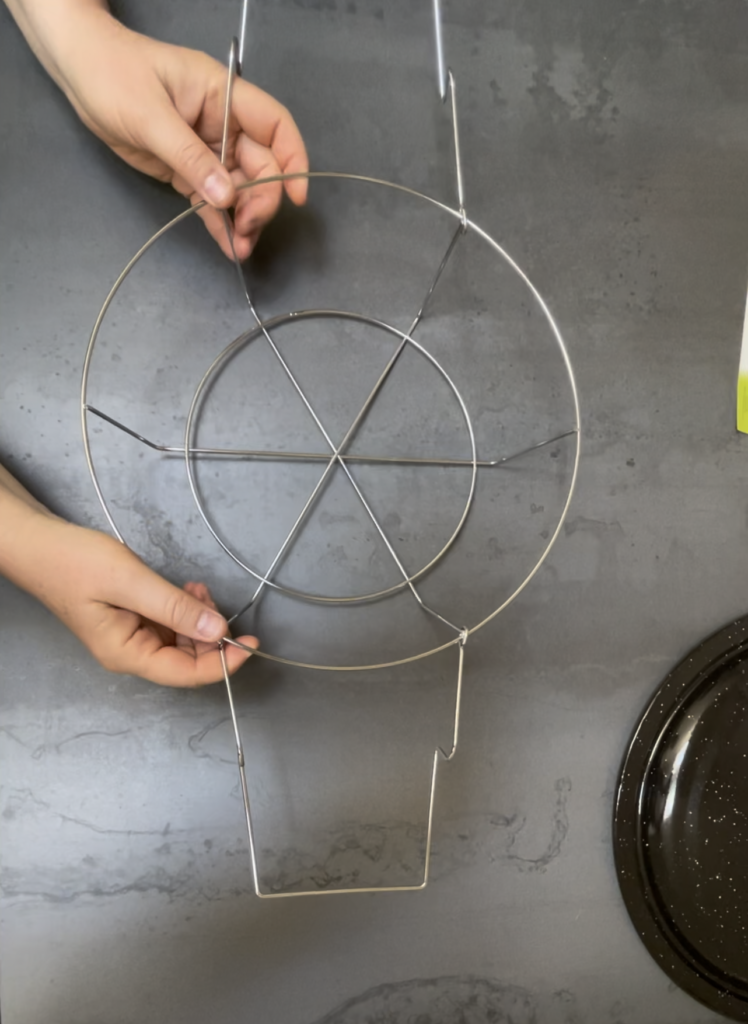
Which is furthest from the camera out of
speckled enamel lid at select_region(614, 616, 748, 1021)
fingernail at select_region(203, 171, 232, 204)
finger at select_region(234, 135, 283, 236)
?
speckled enamel lid at select_region(614, 616, 748, 1021)

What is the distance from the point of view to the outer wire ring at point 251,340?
79cm

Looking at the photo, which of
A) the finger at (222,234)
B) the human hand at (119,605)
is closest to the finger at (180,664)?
the human hand at (119,605)

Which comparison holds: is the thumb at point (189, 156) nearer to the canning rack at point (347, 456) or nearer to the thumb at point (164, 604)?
the canning rack at point (347, 456)

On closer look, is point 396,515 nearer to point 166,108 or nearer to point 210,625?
point 210,625

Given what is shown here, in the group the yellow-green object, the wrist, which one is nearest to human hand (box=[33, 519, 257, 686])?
the wrist

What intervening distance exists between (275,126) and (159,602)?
0.45m

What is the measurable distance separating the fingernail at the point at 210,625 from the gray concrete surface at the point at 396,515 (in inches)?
5.1

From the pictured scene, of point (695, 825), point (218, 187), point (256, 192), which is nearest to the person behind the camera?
point (218, 187)

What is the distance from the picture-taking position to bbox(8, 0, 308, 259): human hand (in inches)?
26.1

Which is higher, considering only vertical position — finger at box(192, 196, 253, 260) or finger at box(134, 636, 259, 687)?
finger at box(192, 196, 253, 260)

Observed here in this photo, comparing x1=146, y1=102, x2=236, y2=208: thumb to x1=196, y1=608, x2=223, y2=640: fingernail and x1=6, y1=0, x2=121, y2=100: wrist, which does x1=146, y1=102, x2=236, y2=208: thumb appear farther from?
x1=196, y1=608, x2=223, y2=640: fingernail

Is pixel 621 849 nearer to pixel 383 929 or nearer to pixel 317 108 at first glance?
pixel 383 929

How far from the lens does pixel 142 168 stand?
2.51ft

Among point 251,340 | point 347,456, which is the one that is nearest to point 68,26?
point 251,340
